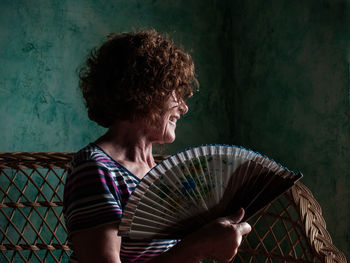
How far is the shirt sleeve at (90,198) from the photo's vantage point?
0.86 m

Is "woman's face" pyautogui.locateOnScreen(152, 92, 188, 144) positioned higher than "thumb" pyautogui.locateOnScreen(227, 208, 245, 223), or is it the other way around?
"woman's face" pyautogui.locateOnScreen(152, 92, 188, 144)

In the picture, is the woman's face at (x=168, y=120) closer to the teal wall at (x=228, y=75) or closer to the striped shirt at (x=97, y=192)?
the striped shirt at (x=97, y=192)

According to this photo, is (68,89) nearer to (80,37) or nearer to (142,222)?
(80,37)

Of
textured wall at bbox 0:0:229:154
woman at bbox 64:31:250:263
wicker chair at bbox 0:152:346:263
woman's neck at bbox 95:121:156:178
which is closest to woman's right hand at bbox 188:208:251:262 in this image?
woman at bbox 64:31:250:263

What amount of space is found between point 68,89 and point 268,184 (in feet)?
4.17

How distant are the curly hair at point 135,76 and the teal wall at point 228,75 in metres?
0.92

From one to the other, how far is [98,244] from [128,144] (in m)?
0.29

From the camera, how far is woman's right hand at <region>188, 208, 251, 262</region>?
0.84 metres

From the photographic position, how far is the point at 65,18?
6.61ft

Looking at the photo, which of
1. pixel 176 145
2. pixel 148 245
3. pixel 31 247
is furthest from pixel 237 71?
pixel 148 245

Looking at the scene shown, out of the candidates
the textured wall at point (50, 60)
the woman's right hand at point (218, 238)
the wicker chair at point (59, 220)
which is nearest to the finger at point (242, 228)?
the woman's right hand at point (218, 238)

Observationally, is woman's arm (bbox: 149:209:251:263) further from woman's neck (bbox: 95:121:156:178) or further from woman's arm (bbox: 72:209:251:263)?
woman's neck (bbox: 95:121:156:178)

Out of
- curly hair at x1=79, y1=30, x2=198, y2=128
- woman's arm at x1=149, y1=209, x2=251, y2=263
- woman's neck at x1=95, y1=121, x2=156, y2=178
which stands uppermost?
curly hair at x1=79, y1=30, x2=198, y2=128

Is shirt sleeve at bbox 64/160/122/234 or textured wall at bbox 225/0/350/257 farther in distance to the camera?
textured wall at bbox 225/0/350/257
